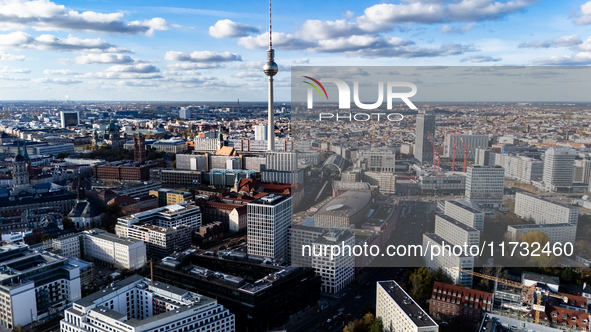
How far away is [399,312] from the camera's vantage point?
7.67 meters

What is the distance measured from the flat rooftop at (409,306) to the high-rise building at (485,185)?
3.61m

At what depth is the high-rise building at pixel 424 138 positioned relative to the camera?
889cm

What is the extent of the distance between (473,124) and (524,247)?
2.83m

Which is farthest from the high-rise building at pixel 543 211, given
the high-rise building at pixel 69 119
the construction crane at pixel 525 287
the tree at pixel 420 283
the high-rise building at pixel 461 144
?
the high-rise building at pixel 69 119

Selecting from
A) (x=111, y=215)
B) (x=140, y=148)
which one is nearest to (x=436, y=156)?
(x=111, y=215)

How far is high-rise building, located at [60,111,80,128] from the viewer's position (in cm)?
4674

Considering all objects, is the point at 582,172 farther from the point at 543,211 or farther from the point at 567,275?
the point at 567,275

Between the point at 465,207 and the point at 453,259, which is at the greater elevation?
the point at 465,207

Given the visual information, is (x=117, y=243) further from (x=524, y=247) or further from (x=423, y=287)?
(x=524, y=247)

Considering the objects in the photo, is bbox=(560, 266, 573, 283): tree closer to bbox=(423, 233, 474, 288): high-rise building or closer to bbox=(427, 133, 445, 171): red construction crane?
bbox=(423, 233, 474, 288): high-rise building

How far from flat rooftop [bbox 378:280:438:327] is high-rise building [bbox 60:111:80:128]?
46.4 meters

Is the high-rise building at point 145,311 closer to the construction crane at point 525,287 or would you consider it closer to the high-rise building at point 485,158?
the construction crane at point 525,287

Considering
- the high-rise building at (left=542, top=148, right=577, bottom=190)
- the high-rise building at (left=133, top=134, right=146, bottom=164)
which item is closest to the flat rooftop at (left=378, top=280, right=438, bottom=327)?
the high-rise building at (left=542, top=148, right=577, bottom=190)

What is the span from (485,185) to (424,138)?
2.52 metres
